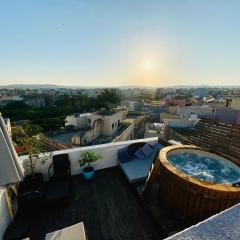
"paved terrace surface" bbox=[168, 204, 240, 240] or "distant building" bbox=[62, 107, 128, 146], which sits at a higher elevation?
"paved terrace surface" bbox=[168, 204, 240, 240]

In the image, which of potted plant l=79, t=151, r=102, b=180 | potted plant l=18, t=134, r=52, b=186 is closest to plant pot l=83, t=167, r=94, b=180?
potted plant l=79, t=151, r=102, b=180

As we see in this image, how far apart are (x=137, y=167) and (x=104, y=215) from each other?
151 centimetres

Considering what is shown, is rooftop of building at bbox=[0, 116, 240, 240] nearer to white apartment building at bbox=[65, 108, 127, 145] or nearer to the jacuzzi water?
the jacuzzi water

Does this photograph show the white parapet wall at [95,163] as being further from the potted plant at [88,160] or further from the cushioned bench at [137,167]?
the cushioned bench at [137,167]

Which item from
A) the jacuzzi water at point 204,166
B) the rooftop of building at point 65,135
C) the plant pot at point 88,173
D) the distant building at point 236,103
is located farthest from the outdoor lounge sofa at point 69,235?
the distant building at point 236,103

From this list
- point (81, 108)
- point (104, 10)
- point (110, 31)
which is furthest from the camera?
point (81, 108)

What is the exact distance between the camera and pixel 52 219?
3.09 metres

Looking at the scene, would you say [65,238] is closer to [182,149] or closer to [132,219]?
[132,219]

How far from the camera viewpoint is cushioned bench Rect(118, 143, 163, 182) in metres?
3.89

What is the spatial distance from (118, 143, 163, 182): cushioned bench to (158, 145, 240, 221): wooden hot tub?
817 millimetres

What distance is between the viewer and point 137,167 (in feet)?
14.1

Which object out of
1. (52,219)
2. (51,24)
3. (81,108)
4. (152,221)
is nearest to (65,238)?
(52,219)

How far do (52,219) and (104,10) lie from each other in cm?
765

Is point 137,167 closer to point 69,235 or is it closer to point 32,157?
point 69,235
